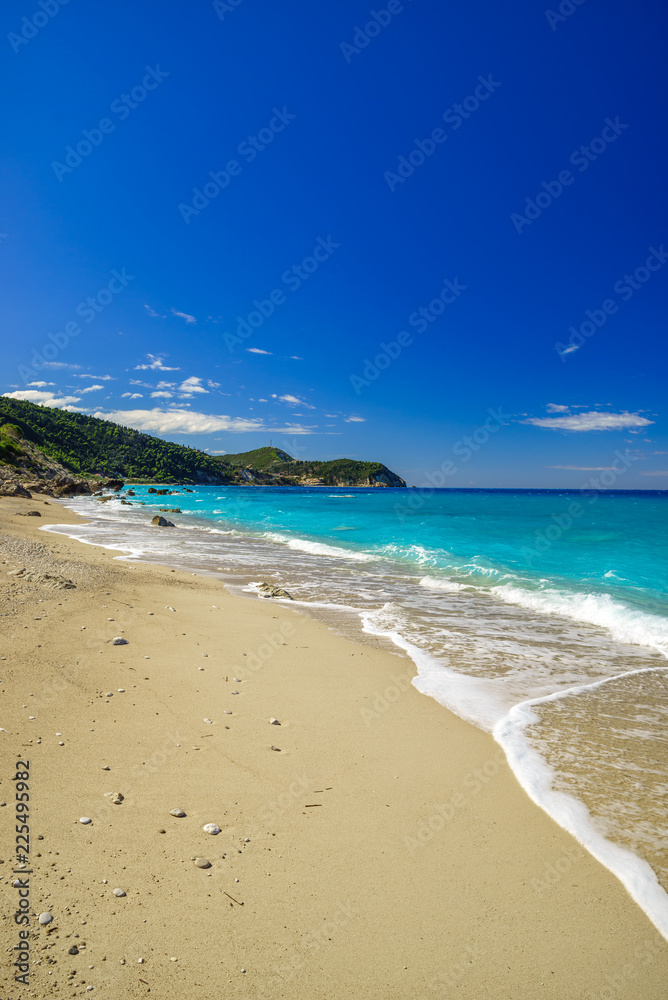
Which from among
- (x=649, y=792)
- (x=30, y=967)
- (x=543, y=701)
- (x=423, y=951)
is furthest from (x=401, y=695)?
(x=30, y=967)

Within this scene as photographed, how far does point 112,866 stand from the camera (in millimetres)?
2994

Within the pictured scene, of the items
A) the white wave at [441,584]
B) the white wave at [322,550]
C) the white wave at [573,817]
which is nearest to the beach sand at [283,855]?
the white wave at [573,817]

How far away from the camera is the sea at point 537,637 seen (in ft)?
14.4

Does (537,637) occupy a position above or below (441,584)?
below

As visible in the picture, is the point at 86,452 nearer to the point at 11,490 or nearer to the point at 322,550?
the point at 11,490

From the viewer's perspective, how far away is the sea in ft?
14.4

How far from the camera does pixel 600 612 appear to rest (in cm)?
1213

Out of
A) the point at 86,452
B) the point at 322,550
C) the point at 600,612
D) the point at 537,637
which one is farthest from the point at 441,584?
the point at 86,452

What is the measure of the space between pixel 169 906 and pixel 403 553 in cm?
2083

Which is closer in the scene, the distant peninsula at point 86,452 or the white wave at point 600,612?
the white wave at point 600,612

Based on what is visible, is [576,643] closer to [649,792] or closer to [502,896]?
[649,792]

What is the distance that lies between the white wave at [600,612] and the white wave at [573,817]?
6159 millimetres

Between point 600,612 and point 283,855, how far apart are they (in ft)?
37.6

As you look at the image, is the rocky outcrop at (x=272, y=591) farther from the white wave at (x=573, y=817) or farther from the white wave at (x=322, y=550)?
the white wave at (x=322, y=550)
